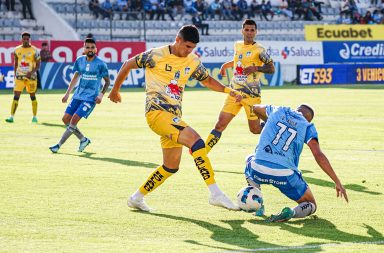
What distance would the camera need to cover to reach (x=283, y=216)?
31.6 ft

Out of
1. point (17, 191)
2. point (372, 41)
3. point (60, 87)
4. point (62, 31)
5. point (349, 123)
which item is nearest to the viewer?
point (17, 191)

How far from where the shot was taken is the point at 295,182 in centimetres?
987

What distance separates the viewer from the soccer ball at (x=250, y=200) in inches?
384

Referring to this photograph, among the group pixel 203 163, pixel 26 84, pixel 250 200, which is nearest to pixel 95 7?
pixel 26 84

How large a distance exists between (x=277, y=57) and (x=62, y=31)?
12463 mm

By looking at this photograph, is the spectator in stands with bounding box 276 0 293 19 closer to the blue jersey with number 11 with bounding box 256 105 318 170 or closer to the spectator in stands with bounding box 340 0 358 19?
the spectator in stands with bounding box 340 0 358 19

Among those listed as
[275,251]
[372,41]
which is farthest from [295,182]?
[372,41]

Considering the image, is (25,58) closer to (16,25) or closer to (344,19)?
(16,25)

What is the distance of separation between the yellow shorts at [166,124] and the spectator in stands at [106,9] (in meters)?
41.2

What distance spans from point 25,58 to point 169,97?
15.8 meters

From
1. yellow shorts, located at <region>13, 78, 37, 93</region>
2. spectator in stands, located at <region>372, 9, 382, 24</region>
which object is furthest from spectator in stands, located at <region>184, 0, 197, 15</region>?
yellow shorts, located at <region>13, 78, 37, 93</region>

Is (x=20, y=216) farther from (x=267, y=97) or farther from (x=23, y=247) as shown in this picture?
(x=267, y=97)

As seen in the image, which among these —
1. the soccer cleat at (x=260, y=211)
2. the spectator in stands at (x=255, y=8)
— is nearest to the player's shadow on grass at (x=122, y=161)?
the soccer cleat at (x=260, y=211)

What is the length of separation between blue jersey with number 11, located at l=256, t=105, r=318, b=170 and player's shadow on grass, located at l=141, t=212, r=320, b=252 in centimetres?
78
